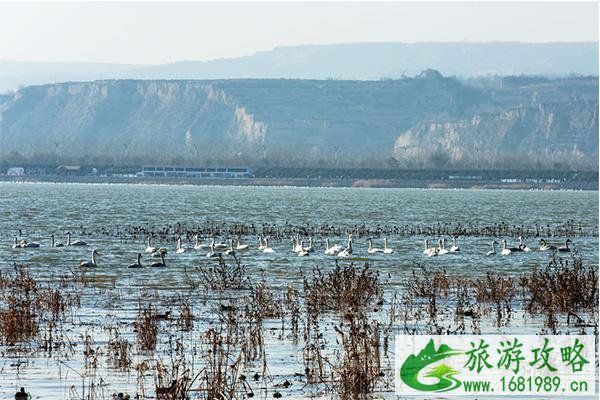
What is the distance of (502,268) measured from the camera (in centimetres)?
4381

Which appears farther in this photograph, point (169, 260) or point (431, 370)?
point (169, 260)

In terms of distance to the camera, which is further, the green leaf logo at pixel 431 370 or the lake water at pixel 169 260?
the lake water at pixel 169 260

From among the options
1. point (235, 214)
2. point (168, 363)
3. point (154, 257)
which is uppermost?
point (168, 363)

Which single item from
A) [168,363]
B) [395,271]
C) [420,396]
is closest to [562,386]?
[420,396]

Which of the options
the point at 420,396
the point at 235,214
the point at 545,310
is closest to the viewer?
the point at 420,396

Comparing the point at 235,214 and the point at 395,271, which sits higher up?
the point at 395,271

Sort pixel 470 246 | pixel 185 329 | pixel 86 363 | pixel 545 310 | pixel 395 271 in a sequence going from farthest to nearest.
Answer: pixel 470 246, pixel 395 271, pixel 545 310, pixel 185 329, pixel 86 363

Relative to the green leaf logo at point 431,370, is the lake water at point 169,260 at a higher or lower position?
lower

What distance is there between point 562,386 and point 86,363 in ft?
25.0

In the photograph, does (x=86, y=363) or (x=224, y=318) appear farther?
(x=224, y=318)

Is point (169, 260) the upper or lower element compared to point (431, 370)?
lower

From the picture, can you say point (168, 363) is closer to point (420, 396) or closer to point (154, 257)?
point (420, 396)

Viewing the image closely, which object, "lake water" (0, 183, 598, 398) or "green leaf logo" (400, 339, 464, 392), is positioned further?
"lake water" (0, 183, 598, 398)

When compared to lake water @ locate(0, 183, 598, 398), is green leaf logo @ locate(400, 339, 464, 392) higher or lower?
higher
